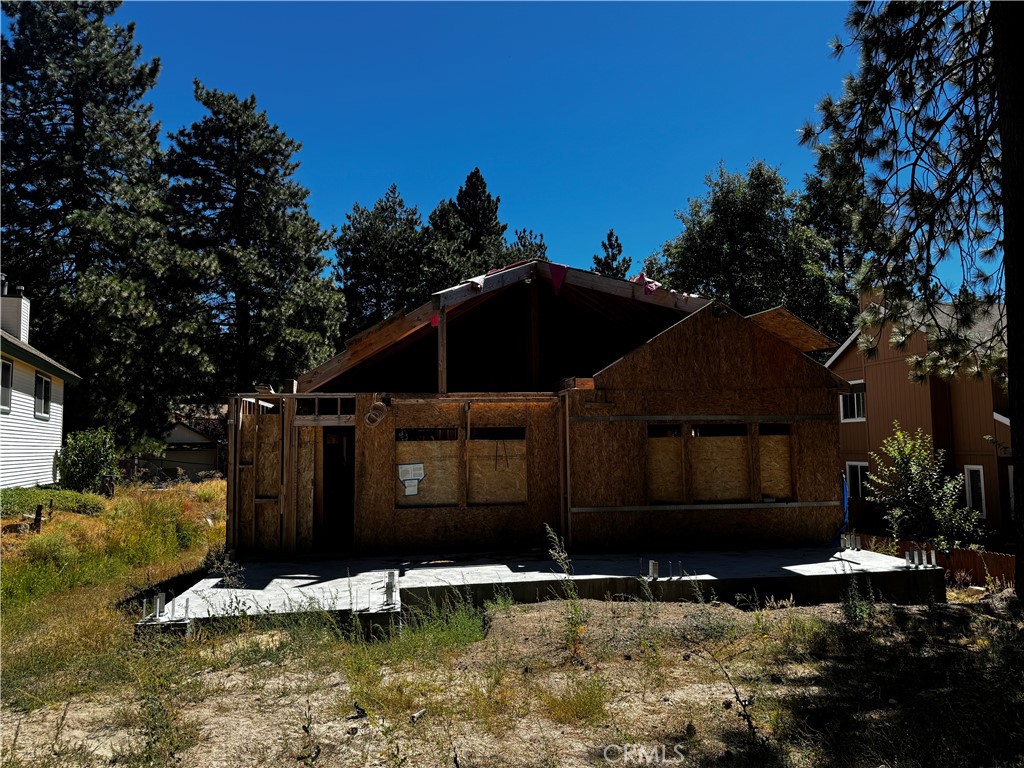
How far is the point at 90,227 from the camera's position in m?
25.0

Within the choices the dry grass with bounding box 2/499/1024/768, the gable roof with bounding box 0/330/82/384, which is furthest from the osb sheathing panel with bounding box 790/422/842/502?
the gable roof with bounding box 0/330/82/384

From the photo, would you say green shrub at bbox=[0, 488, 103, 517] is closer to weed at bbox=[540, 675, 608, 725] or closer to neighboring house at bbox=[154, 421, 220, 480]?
neighboring house at bbox=[154, 421, 220, 480]

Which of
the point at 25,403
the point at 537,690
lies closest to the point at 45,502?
the point at 25,403

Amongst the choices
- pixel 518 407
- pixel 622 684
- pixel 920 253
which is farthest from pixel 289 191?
pixel 622 684

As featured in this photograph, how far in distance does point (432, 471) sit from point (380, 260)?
26222mm

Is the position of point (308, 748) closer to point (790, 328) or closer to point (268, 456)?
point (268, 456)

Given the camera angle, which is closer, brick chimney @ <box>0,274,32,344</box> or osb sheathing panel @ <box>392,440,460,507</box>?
osb sheathing panel @ <box>392,440,460,507</box>

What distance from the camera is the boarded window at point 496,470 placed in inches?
454

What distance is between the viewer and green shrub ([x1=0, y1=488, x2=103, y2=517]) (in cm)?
1547

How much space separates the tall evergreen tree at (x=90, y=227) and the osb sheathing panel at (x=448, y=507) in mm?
19144

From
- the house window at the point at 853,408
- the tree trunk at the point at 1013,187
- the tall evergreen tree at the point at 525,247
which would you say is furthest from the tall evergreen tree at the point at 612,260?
the tree trunk at the point at 1013,187

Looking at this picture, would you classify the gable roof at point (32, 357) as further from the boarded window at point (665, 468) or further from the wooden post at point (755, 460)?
the wooden post at point (755, 460)

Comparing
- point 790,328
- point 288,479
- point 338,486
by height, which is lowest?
point 338,486

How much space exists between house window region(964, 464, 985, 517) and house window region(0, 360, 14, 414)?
91.4ft
